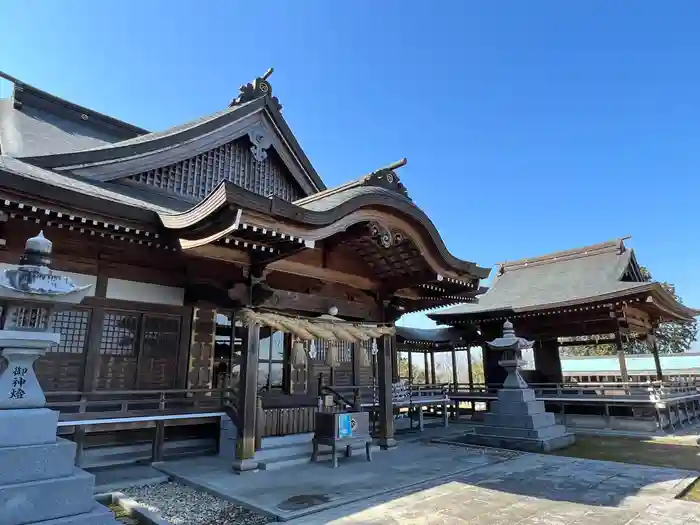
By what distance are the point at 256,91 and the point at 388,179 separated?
573 cm

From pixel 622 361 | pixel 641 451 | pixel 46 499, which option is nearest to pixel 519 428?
pixel 641 451

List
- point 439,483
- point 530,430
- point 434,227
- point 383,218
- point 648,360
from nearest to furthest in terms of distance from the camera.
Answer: point 439,483, point 383,218, point 434,227, point 530,430, point 648,360

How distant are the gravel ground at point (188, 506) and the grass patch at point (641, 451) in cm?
727

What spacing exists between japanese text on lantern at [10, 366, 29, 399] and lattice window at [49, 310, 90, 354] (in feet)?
11.9

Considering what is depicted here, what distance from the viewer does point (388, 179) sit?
8289 millimetres

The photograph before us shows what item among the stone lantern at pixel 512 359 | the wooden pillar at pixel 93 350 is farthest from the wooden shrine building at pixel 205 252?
the stone lantern at pixel 512 359

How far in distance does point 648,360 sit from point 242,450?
34763mm

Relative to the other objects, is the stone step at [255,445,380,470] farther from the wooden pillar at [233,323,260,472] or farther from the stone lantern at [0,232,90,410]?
the stone lantern at [0,232,90,410]

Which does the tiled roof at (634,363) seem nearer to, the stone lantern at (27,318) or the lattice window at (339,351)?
the lattice window at (339,351)

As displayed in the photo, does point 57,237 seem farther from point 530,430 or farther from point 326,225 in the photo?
point 530,430

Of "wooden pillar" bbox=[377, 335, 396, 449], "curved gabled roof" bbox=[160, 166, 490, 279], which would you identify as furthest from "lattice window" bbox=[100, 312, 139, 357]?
"wooden pillar" bbox=[377, 335, 396, 449]

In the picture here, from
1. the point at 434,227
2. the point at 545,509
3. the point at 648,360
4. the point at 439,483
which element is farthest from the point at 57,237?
the point at 648,360

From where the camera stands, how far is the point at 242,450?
288 inches

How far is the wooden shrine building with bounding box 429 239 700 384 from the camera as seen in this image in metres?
15.0
